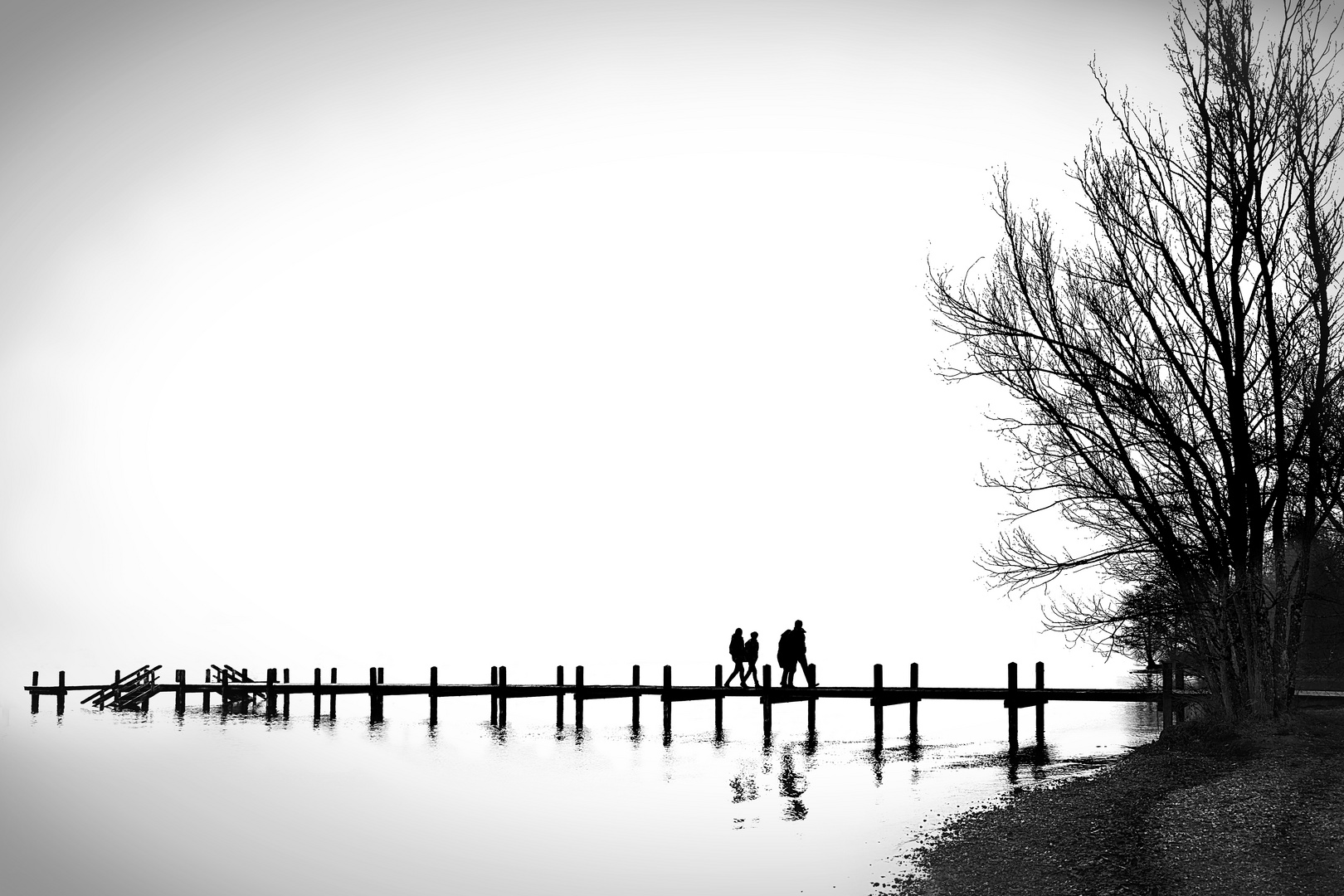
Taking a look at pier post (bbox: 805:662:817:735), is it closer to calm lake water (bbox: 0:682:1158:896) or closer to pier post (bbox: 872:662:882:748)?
calm lake water (bbox: 0:682:1158:896)

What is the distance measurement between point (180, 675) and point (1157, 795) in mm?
46747

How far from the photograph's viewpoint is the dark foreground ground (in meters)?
13.8

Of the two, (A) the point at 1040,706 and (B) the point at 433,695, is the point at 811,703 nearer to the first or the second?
(A) the point at 1040,706

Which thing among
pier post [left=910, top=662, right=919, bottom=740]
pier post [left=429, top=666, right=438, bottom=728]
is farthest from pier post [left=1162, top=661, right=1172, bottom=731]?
pier post [left=429, top=666, right=438, bottom=728]

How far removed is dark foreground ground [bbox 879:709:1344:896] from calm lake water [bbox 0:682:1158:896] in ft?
5.91

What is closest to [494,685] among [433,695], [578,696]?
[578,696]

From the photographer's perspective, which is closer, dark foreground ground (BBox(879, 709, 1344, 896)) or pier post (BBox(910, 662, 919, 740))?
dark foreground ground (BBox(879, 709, 1344, 896))

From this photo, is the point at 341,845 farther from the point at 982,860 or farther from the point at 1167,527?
the point at 1167,527

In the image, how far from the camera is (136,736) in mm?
45969

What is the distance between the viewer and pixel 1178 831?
16.2 metres

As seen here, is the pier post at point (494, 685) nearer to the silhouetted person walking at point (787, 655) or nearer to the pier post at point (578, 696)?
the pier post at point (578, 696)

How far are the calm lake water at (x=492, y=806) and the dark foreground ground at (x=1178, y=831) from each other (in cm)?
180

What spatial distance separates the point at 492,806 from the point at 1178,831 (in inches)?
660

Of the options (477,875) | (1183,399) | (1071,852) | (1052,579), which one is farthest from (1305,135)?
(477,875)
